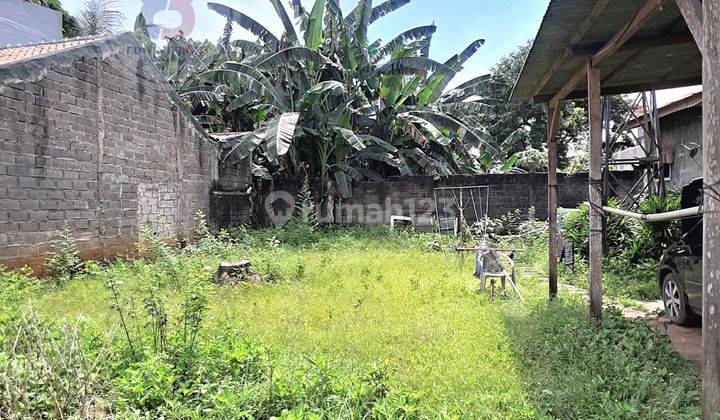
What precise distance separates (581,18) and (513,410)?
2.83 m

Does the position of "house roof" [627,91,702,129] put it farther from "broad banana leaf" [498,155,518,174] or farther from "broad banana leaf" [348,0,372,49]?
"broad banana leaf" [348,0,372,49]

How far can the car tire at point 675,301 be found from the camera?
3996 millimetres

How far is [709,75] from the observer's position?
197cm

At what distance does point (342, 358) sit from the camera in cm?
331

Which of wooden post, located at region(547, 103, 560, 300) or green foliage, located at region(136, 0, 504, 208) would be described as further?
green foliage, located at region(136, 0, 504, 208)

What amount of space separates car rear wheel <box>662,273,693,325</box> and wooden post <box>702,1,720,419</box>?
2.40 meters

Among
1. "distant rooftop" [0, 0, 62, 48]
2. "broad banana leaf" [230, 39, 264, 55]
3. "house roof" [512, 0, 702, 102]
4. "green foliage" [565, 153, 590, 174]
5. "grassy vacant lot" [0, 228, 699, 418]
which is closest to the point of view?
"grassy vacant lot" [0, 228, 699, 418]

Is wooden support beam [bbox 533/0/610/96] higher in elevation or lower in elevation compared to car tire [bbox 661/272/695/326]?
higher

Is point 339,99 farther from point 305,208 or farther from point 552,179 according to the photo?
point 552,179

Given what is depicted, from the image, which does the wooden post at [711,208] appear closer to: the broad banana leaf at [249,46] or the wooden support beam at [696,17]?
the wooden support beam at [696,17]

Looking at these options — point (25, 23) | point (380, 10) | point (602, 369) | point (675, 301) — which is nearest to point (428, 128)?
point (380, 10)

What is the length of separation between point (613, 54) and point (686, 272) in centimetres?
201

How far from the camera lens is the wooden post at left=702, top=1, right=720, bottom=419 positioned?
1.93 metres

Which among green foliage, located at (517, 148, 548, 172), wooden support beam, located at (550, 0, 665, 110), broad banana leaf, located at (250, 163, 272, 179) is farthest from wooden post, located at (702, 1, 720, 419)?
green foliage, located at (517, 148, 548, 172)
